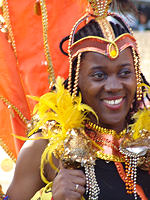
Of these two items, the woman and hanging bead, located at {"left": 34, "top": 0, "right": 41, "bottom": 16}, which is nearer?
the woman

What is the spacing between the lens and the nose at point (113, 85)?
2020 mm

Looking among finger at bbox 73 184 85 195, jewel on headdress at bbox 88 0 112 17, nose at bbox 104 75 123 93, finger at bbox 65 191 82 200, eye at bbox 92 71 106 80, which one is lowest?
finger at bbox 65 191 82 200

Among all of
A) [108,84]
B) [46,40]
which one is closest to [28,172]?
[108,84]

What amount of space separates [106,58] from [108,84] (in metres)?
0.14

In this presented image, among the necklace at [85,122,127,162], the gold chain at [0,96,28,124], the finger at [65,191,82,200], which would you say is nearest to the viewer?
the finger at [65,191,82,200]

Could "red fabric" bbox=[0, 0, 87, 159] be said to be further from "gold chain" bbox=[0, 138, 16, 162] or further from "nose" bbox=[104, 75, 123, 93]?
"nose" bbox=[104, 75, 123, 93]

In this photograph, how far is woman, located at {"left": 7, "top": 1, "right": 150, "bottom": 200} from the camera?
203 centimetres

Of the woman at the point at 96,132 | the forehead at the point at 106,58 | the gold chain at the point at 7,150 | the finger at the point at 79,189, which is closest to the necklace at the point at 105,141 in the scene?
the woman at the point at 96,132

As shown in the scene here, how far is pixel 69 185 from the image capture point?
1.94 m

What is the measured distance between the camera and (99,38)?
2100 mm

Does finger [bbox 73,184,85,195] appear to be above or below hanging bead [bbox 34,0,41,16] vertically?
below

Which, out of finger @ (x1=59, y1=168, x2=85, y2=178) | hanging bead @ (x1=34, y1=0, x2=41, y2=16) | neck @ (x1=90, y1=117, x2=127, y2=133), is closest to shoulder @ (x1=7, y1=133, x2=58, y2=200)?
finger @ (x1=59, y1=168, x2=85, y2=178)

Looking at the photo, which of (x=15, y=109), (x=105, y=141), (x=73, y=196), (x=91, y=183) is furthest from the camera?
(x=15, y=109)

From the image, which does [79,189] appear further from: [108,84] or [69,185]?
[108,84]
